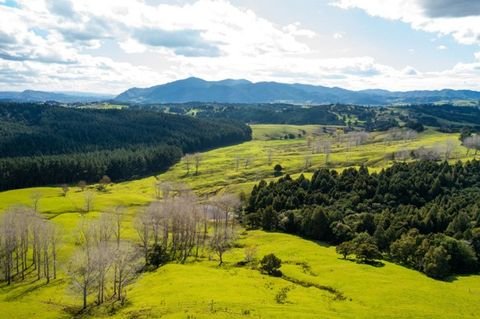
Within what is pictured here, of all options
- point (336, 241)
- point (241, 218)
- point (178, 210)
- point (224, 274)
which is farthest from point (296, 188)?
point (224, 274)

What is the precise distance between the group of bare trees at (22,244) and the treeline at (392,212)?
65837 millimetres

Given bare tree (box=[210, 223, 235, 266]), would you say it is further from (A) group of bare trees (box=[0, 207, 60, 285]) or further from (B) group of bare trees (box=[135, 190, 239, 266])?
(A) group of bare trees (box=[0, 207, 60, 285])

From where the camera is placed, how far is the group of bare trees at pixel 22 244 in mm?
98375

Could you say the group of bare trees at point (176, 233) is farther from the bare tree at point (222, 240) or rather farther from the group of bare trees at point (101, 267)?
the group of bare trees at point (101, 267)

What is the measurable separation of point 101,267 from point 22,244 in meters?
37.3

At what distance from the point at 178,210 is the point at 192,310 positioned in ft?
171

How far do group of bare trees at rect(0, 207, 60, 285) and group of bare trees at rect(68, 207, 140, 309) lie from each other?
6420mm

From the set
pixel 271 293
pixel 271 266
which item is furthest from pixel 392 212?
pixel 271 293

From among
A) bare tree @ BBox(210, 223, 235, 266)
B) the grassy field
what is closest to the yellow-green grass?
the grassy field

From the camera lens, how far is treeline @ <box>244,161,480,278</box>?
103125 millimetres

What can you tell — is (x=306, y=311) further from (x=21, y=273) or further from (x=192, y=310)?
(x=21, y=273)

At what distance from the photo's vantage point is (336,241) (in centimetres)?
12738

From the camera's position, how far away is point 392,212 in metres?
142

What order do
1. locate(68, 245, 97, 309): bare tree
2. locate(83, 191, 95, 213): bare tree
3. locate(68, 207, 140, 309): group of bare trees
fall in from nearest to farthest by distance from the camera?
locate(68, 245, 97, 309): bare tree
locate(68, 207, 140, 309): group of bare trees
locate(83, 191, 95, 213): bare tree
